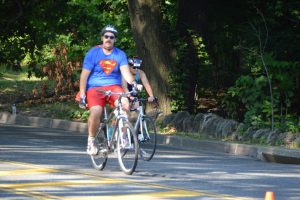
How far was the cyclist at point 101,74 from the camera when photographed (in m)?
12.4

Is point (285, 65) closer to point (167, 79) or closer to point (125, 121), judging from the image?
point (167, 79)

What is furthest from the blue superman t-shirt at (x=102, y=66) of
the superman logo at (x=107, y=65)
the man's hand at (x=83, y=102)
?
the man's hand at (x=83, y=102)

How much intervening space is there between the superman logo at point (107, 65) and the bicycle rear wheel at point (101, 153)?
80 cm

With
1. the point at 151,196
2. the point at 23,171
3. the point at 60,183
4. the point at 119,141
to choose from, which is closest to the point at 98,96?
the point at 119,141

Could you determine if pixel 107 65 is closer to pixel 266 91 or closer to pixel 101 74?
pixel 101 74

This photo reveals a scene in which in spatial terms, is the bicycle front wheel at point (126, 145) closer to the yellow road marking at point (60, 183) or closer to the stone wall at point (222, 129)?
the yellow road marking at point (60, 183)

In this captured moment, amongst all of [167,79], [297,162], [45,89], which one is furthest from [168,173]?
[45,89]

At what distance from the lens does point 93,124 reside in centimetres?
1259

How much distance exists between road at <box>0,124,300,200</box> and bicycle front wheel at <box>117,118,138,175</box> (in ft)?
0.41

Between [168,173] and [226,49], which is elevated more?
[226,49]

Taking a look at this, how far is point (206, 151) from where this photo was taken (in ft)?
56.0

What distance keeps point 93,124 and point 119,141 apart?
0.49m

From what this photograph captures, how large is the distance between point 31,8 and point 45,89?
2377 millimetres

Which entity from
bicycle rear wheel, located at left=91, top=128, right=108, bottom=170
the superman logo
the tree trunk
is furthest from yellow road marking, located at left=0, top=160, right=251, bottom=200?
the tree trunk
